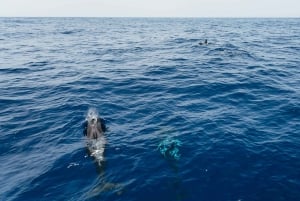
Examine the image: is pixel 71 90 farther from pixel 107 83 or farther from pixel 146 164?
pixel 146 164

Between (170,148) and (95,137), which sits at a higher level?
(95,137)

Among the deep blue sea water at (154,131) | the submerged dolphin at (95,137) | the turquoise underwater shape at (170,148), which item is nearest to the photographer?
the deep blue sea water at (154,131)

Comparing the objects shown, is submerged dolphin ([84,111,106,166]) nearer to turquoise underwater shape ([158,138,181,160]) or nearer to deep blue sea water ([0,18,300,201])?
deep blue sea water ([0,18,300,201])

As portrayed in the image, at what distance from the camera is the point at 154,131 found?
1688 centimetres

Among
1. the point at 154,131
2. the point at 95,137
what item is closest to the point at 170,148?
the point at 154,131

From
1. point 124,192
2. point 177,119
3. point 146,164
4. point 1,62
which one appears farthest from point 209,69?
point 1,62

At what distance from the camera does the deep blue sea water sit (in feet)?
40.2

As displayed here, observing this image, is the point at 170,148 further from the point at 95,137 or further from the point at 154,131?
the point at 95,137

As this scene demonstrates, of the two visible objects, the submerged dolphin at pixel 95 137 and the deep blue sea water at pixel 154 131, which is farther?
the submerged dolphin at pixel 95 137

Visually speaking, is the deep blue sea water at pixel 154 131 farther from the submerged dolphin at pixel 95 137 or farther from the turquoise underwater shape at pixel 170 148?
the submerged dolphin at pixel 95 137

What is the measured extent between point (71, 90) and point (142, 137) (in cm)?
1077

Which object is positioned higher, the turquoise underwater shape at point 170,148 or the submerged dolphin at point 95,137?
the submerged dolphin at point 95,137

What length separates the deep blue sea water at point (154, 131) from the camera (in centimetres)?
1224

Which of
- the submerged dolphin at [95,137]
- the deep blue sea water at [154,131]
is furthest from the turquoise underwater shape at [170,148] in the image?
the submerged dolphin at [95,137]
